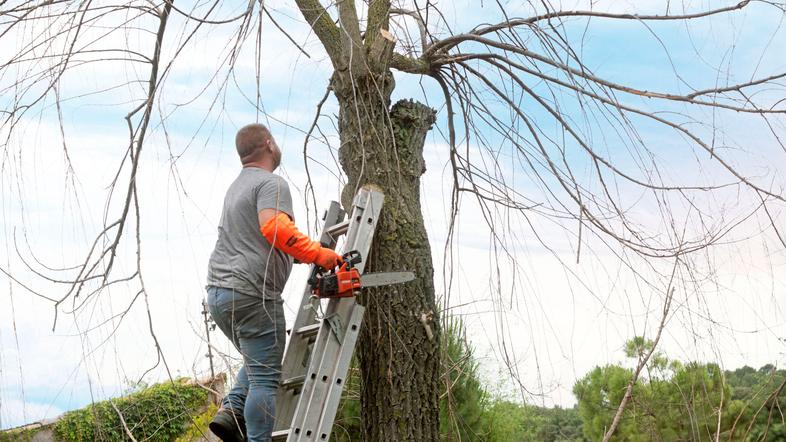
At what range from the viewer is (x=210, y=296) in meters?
4.09

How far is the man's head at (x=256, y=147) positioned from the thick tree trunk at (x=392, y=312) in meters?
0.38

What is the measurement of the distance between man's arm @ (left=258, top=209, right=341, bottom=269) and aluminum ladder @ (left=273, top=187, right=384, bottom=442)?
236 mm

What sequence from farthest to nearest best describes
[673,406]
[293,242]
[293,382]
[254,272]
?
[673,406] < [293,382] < [254,272] < [293,242]

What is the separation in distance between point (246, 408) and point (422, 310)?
0.99m

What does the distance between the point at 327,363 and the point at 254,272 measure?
562 millimetres

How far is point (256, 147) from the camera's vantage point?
4051mm

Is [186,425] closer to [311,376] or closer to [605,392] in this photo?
[605,392]

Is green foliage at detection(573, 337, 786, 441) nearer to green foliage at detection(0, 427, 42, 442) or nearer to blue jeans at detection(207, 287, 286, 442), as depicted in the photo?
blue jeans at detection(207, 287, 286, 442)

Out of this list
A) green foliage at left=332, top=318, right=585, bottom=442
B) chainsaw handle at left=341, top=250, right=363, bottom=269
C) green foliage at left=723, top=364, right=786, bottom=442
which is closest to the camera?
chainsaw handle at left=341, top=250, right=363, bottom=269

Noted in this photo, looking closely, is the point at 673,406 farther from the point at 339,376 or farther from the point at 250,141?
the point at 250,141

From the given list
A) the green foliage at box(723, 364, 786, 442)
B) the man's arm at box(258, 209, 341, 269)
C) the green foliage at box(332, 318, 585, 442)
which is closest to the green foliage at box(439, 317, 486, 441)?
the green foliage at box(332, 318, 585, 442)

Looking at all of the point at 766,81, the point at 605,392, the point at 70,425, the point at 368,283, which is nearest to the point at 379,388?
the point at 368,283

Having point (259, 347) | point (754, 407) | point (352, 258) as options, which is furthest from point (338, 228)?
point (754, 407)

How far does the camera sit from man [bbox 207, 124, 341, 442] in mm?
3828
